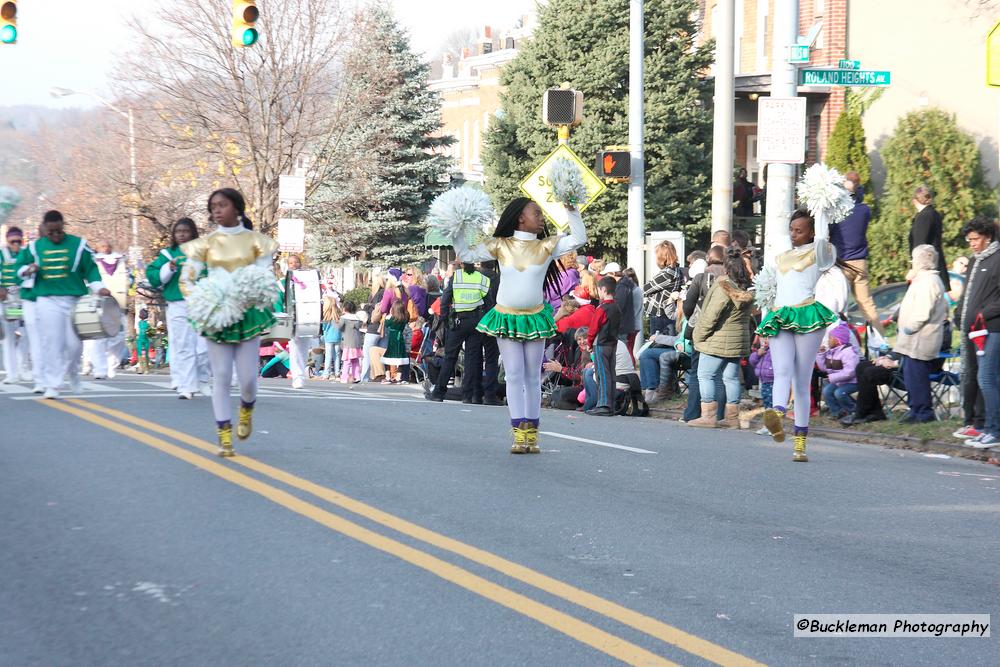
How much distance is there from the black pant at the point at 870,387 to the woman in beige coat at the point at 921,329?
0.25 metres

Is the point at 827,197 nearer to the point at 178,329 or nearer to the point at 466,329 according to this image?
the point at 466,329

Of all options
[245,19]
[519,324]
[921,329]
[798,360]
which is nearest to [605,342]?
[921,329]

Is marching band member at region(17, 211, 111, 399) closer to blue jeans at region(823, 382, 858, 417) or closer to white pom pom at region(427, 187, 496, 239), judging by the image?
white pom pom at region(427, 187, 496, 239)

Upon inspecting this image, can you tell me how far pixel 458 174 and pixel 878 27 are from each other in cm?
1972

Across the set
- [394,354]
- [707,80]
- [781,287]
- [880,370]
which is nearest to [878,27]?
[707,80]

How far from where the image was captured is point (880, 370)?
14.8 m

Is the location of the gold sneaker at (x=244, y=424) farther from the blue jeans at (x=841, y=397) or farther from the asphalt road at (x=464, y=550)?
the blue jeans at (x=841, y=397)

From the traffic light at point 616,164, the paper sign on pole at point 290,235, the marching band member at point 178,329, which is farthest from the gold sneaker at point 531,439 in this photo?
the paper sign on pole at point 290,235

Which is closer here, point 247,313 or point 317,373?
point 247,313

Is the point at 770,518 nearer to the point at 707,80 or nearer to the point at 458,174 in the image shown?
the point at 707,80

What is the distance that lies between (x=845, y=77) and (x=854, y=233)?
9.10ft

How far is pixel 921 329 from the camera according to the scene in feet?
47.4

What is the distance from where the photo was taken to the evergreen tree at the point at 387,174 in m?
40.9

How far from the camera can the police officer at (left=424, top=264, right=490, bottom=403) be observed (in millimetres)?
18109
